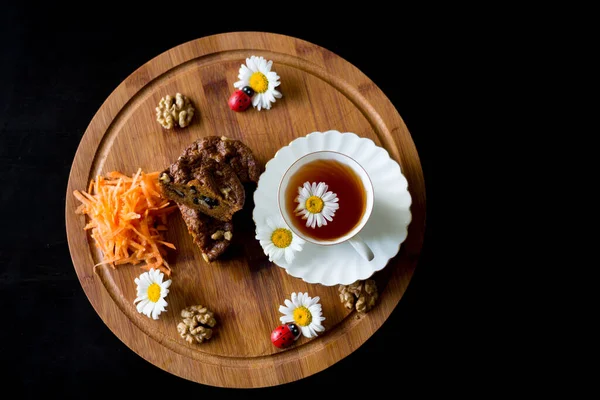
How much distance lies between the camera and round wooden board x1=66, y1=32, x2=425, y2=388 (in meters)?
3.12

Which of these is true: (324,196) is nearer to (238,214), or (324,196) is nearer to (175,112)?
(238,214)

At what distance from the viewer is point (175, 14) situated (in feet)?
13.1

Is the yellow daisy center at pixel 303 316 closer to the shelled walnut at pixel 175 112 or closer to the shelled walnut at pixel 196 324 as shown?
the shelled walnut at pixel 196 324

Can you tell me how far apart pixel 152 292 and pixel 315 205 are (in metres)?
1.08

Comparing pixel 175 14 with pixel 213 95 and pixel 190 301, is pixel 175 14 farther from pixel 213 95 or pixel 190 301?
pixel 190 301

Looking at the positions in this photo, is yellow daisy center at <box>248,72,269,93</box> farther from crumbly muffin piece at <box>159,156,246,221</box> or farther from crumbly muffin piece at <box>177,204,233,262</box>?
crumbly muffin piece at <box>177,204,233,262</box>

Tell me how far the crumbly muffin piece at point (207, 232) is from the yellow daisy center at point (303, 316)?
56 centimetres

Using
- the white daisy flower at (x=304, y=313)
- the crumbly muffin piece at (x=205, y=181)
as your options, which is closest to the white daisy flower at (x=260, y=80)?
the crumbly muffin piece at (x=205, y=181)

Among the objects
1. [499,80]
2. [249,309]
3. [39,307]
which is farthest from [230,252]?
[499,80]

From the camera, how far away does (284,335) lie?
3.02 m

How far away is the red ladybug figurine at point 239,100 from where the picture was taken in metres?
3.14

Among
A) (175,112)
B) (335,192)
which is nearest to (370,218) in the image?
(335,192)

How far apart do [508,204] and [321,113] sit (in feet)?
5.76

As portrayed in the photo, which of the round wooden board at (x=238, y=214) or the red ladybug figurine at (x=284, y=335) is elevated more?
the round wooden board at (x=238, y=214)
